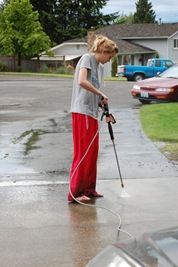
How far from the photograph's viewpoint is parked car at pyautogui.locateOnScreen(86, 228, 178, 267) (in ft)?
7.47

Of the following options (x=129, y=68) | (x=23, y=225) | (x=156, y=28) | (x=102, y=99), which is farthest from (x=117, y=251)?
(x=156, y=28)

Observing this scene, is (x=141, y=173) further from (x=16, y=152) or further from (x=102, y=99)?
(x=16, y=152)

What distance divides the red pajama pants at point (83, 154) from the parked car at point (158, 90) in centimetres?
1111

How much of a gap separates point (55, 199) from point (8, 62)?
50421 mm

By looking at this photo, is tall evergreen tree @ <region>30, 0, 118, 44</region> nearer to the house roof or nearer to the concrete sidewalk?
the house roof

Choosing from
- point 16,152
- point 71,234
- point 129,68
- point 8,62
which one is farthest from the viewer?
point 8,62

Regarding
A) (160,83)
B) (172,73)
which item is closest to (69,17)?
(172,73)

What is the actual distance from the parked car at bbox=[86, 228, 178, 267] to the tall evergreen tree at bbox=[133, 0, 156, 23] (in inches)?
3502

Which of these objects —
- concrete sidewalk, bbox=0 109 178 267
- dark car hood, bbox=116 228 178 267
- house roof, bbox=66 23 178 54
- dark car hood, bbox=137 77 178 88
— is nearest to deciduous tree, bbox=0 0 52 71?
house roof, bbox=66 23 178 54

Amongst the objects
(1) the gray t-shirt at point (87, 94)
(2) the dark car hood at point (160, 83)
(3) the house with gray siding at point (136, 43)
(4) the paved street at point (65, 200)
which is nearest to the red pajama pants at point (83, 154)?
(1) the gray t-shirt at point (87, 94)

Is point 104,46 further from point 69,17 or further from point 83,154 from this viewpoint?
point 69,17

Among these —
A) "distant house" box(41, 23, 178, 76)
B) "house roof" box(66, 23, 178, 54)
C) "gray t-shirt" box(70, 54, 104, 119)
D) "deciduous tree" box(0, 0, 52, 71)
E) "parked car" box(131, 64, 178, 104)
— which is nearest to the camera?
"gray t-shirt" box(70, 54, 104, 119)

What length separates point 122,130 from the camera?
12.0 metres

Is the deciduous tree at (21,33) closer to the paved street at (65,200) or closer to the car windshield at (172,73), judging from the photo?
the car windshield at (172,73)
